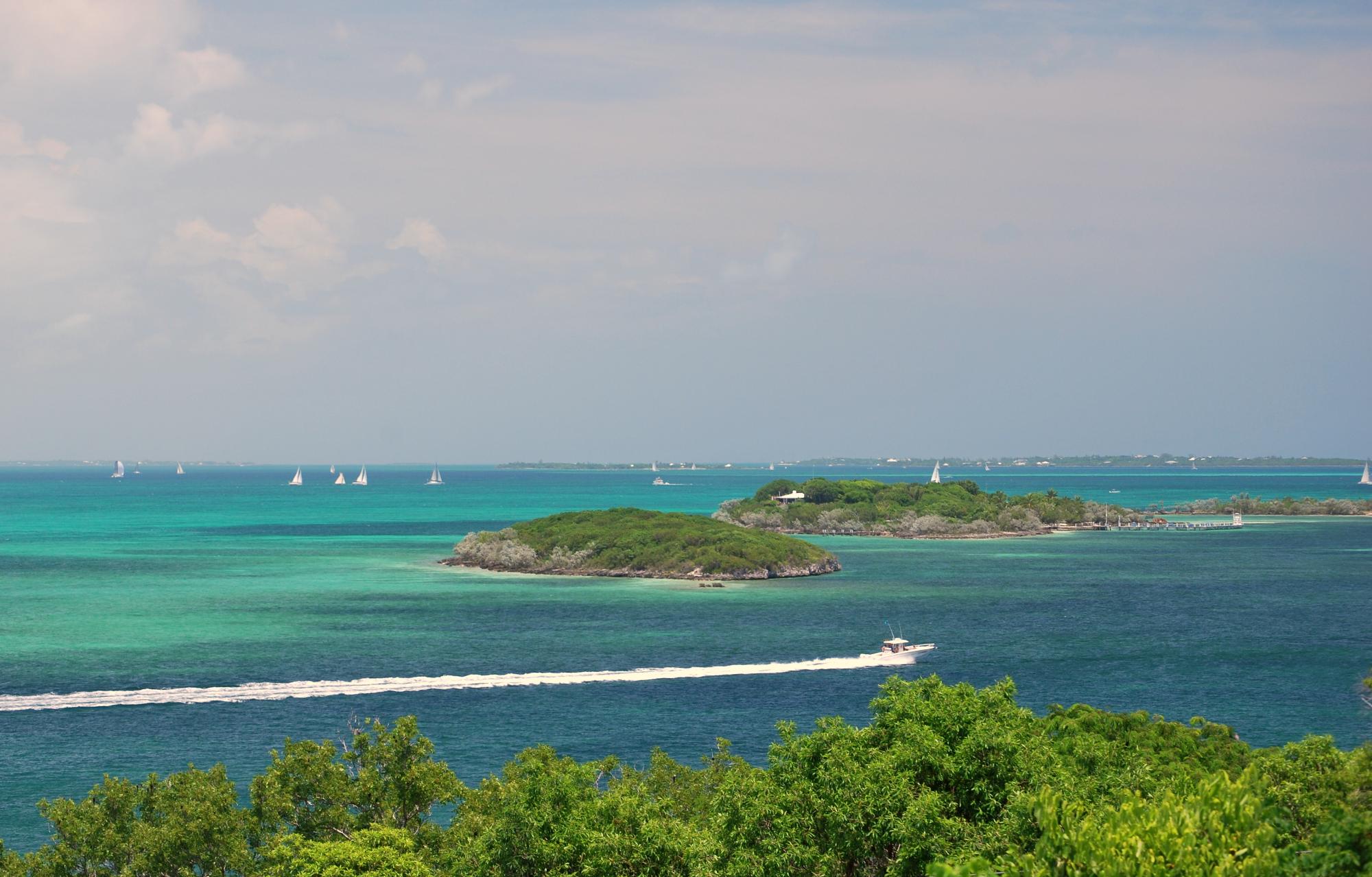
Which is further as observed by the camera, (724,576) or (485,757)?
(724,576)

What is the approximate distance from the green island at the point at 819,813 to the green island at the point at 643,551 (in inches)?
4009

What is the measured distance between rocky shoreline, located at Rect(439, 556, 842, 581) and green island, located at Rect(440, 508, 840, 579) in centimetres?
11

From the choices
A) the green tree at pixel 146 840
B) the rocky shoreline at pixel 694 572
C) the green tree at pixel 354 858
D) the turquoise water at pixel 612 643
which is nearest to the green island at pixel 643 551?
the rocky shoreline at pixel 694 572

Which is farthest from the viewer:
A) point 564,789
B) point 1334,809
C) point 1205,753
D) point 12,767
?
point 12,767

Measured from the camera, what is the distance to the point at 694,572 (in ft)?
458

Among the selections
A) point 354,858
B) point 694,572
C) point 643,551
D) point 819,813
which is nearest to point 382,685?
point 354,858

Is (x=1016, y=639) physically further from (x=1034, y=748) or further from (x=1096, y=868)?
(x=1096, y=868)

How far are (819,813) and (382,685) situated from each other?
164 ft

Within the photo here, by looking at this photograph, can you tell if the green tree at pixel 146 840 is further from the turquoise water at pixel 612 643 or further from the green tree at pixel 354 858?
the turquoise water at pixel 612 643

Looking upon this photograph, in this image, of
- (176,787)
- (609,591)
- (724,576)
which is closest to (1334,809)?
(176,787)

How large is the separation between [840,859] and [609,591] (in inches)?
3905

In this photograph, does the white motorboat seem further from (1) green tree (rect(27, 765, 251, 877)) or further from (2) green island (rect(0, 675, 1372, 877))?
(1) green tree (rect(27, 765, 251, 877))

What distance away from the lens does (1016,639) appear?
89.8 m

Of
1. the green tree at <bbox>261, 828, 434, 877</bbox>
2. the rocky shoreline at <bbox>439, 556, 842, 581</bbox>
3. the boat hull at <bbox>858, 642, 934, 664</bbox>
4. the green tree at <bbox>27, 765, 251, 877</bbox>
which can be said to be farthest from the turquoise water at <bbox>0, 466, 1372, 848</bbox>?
the green tree at <bbox>261, 828, 434, 877</bbox>
